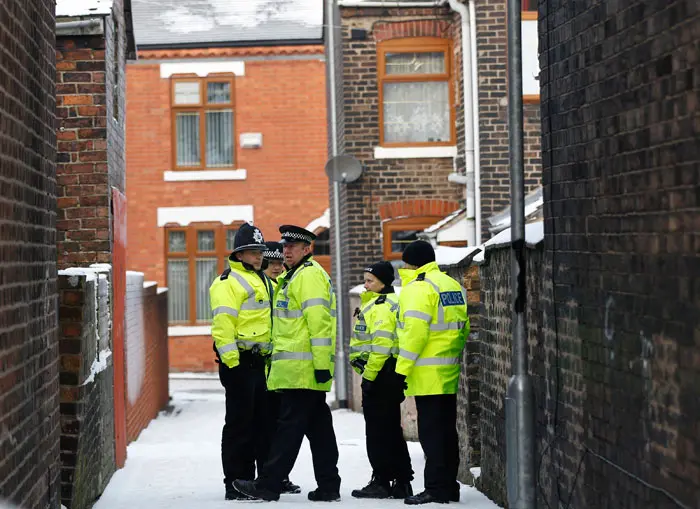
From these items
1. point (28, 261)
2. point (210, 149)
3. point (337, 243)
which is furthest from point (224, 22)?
point (28, 261)

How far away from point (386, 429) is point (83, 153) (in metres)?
3.61

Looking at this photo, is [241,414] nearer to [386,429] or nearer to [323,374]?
[323,374]

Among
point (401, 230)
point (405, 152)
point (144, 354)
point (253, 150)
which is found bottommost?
point (144, 354)

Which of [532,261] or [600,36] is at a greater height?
[600,36]

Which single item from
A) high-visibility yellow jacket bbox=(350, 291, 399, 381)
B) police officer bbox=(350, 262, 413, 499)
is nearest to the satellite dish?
high-visibility yellow jacket bbox=(350, 291, 399, 381)

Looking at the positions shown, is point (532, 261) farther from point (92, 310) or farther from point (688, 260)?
point (92, 310)

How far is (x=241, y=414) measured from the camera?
407 inches

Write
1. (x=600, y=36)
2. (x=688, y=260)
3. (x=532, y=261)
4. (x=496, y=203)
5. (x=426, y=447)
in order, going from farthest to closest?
(x=496, y=203)
(x=426, y=447)
(x=532, y=261)
(x=600, y=36)
(x=688, y=260)

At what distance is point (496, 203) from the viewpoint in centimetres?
1923

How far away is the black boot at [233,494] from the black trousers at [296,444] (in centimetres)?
17

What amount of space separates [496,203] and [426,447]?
32.6 feet

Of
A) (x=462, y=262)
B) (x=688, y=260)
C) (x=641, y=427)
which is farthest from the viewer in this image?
(x=462, y=262)

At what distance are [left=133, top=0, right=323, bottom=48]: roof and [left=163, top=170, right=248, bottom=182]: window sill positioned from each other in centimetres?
281

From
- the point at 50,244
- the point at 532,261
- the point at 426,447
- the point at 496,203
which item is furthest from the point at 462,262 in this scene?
the point at 496,203
